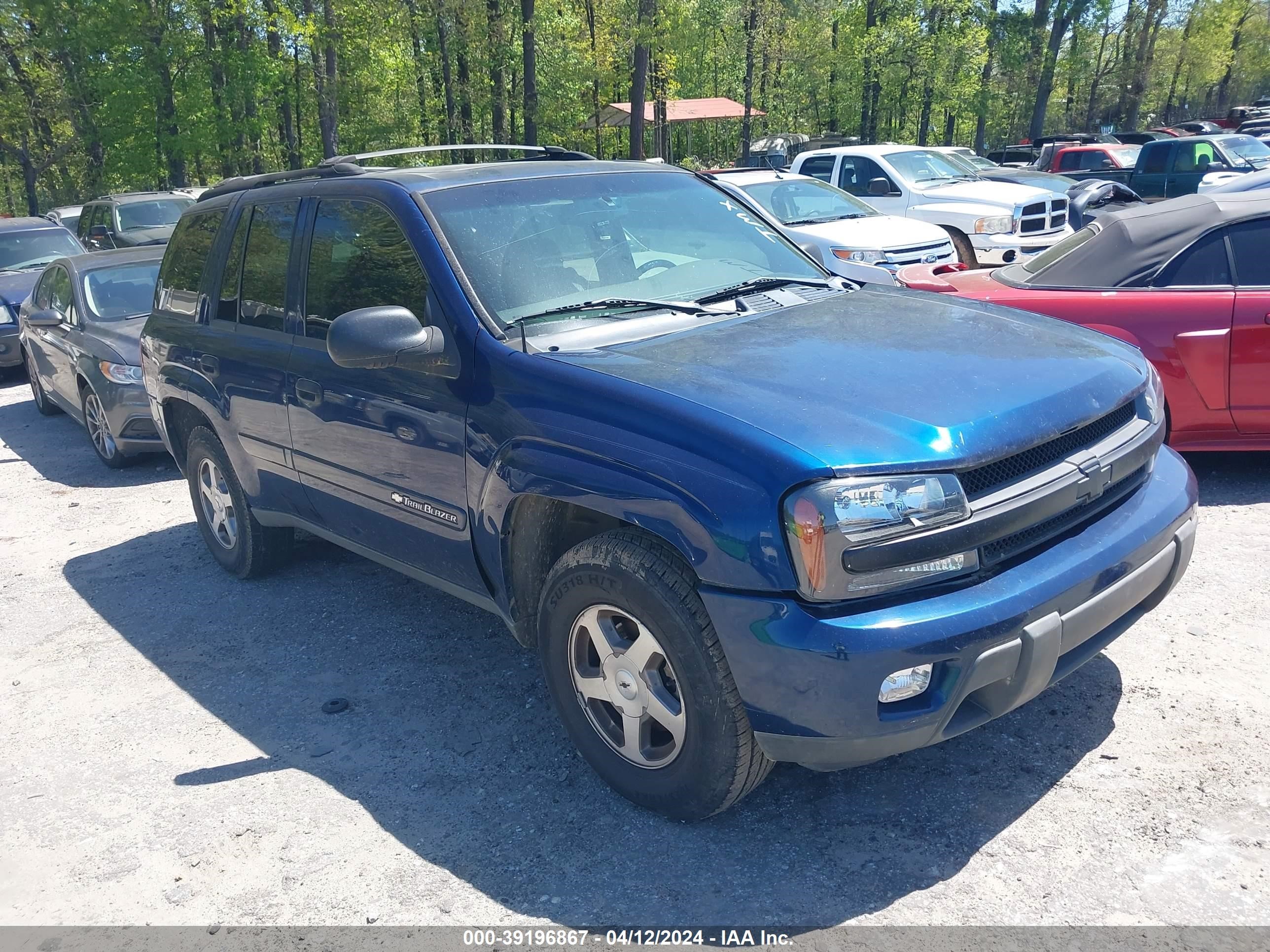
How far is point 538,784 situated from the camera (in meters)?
3.43

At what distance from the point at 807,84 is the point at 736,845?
43.1m

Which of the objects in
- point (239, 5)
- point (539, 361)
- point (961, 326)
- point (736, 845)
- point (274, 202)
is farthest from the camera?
point (239, 5)

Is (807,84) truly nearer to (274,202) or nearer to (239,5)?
(239,5)

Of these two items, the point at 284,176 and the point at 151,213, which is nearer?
the point at 284,176

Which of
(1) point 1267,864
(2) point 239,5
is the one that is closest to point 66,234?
(2) point 239,5

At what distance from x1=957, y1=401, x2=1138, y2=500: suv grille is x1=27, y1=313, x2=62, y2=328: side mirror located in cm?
796

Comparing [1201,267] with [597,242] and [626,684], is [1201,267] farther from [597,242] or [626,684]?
[626,684]

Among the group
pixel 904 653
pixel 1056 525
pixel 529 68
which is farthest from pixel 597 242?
pixel 529 68

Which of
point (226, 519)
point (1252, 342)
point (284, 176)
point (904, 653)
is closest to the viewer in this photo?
point (904, 653)

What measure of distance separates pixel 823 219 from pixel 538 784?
9123 millimetres

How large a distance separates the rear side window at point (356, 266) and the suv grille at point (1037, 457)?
1.96m

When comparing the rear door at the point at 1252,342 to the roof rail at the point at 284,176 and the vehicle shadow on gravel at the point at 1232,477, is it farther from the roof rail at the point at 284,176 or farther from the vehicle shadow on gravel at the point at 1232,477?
the roof rail at the point at 284,176

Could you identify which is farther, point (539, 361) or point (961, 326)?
point (961, 326)

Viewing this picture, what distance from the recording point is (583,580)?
3.06 meters
